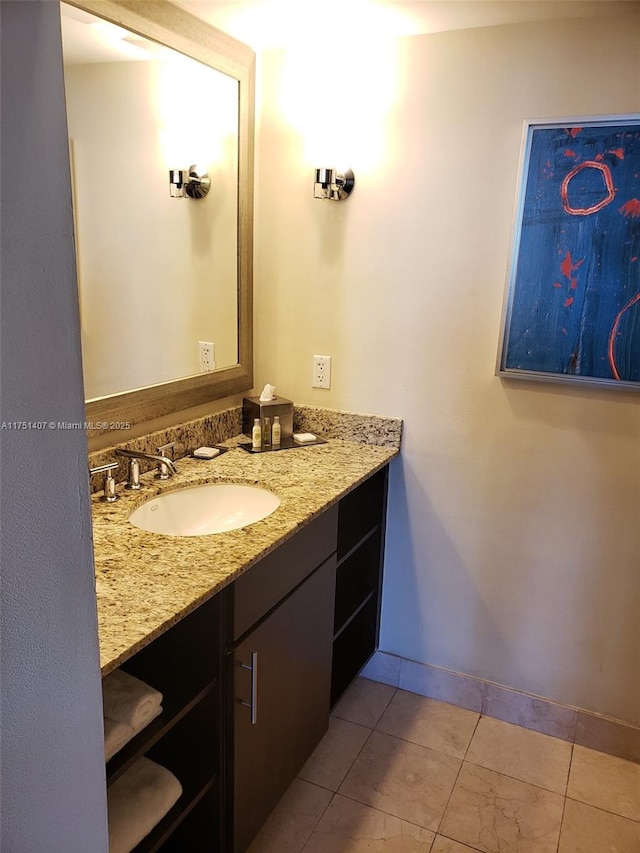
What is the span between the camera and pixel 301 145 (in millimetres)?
2182

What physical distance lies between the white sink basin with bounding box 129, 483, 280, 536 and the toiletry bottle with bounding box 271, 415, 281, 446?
346 mm

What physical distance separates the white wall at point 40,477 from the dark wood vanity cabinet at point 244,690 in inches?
16.8

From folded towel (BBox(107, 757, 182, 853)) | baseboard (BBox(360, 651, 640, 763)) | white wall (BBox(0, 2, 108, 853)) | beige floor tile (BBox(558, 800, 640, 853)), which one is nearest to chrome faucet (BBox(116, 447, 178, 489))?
folded towel (BBox(107, 757, 182, 853))

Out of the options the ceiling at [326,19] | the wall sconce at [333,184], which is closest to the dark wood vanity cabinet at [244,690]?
the wall sconce at [333,184]

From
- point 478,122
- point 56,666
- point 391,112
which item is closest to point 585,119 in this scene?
point 478,122

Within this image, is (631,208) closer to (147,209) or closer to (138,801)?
(147,209)

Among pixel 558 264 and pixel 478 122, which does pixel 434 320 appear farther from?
pixel 478 122

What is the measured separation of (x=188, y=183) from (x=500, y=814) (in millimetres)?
2052

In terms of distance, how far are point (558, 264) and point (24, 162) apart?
158 cm

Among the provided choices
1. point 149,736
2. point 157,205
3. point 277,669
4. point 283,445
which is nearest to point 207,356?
point 283,445

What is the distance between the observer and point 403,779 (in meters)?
2.01

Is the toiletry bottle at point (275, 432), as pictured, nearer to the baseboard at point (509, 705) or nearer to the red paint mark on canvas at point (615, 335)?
the baseboard at point (509, 705)

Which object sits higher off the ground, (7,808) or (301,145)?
(301,145)

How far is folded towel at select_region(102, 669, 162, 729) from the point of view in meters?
1.21
